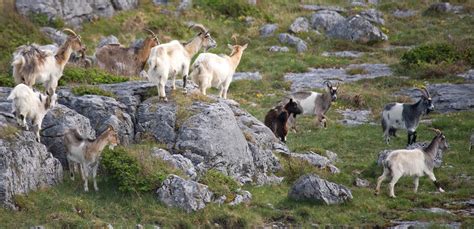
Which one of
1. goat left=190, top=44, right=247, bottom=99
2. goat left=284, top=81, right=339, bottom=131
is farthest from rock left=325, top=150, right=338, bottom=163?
goat left=284, top=81, right=339, bottom=131

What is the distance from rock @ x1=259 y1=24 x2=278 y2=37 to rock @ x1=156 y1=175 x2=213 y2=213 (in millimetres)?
20044

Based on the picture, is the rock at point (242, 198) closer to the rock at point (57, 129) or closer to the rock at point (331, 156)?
the rock at point (57, 129)

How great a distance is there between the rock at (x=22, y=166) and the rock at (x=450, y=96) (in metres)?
14.0

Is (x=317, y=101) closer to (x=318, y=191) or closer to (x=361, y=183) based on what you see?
Answer: (x=361, y=183)

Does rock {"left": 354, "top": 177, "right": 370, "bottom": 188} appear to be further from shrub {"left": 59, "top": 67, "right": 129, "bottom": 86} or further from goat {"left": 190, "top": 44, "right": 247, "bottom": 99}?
shrub {"left": 59, "top": 67, "right": 129, "bottom": 86}

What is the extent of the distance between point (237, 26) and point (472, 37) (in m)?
9.81

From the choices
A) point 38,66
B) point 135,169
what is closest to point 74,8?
point 38,66

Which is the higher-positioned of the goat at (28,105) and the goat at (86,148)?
the goat at (28,105)

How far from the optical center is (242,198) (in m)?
17.8

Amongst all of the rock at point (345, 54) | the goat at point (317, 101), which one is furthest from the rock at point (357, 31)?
the goat at point (317, 101)

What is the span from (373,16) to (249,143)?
20557 mm

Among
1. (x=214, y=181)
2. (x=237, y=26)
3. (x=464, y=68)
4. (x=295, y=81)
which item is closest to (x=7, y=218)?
(x=214, y=181)

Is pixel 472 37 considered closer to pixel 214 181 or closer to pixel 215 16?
pixel 215 16

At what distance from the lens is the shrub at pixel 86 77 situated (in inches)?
855
